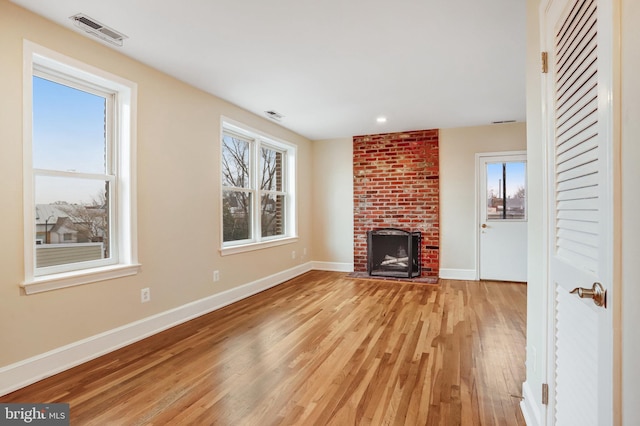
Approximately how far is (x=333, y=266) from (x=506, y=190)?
3.19 m

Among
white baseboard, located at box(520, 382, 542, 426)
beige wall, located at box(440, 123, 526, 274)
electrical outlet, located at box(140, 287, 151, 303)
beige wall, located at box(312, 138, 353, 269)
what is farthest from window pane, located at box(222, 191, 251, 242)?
white baseboard, located at box(520, 382, 542, 426)

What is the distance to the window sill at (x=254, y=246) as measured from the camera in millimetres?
4113

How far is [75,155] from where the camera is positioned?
2.66 metres

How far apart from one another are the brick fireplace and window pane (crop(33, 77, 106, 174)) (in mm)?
4189

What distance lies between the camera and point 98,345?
8.60ft

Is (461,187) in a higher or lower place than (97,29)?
lower

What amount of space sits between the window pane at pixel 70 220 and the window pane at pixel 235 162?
161cm

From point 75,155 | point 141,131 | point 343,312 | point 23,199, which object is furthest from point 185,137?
point 343,312

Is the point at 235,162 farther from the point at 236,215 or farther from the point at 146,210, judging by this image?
the point at 146,210

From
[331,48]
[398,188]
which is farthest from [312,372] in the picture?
[398,188]

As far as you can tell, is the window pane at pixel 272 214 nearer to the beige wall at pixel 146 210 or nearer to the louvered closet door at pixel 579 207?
the beige wall at pixel 146 210

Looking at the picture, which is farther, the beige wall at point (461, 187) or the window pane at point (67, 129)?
the beige wall at point (461, 187)

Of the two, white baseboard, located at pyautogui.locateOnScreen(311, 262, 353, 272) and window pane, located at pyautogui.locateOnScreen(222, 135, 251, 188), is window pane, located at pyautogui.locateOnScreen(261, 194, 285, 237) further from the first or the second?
white baseboard, located at pyautogui.locateOnScreen(311, 262, 353, 272)

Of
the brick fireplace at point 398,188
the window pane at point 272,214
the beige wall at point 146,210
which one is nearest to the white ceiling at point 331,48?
the beige wall at point 146,210
